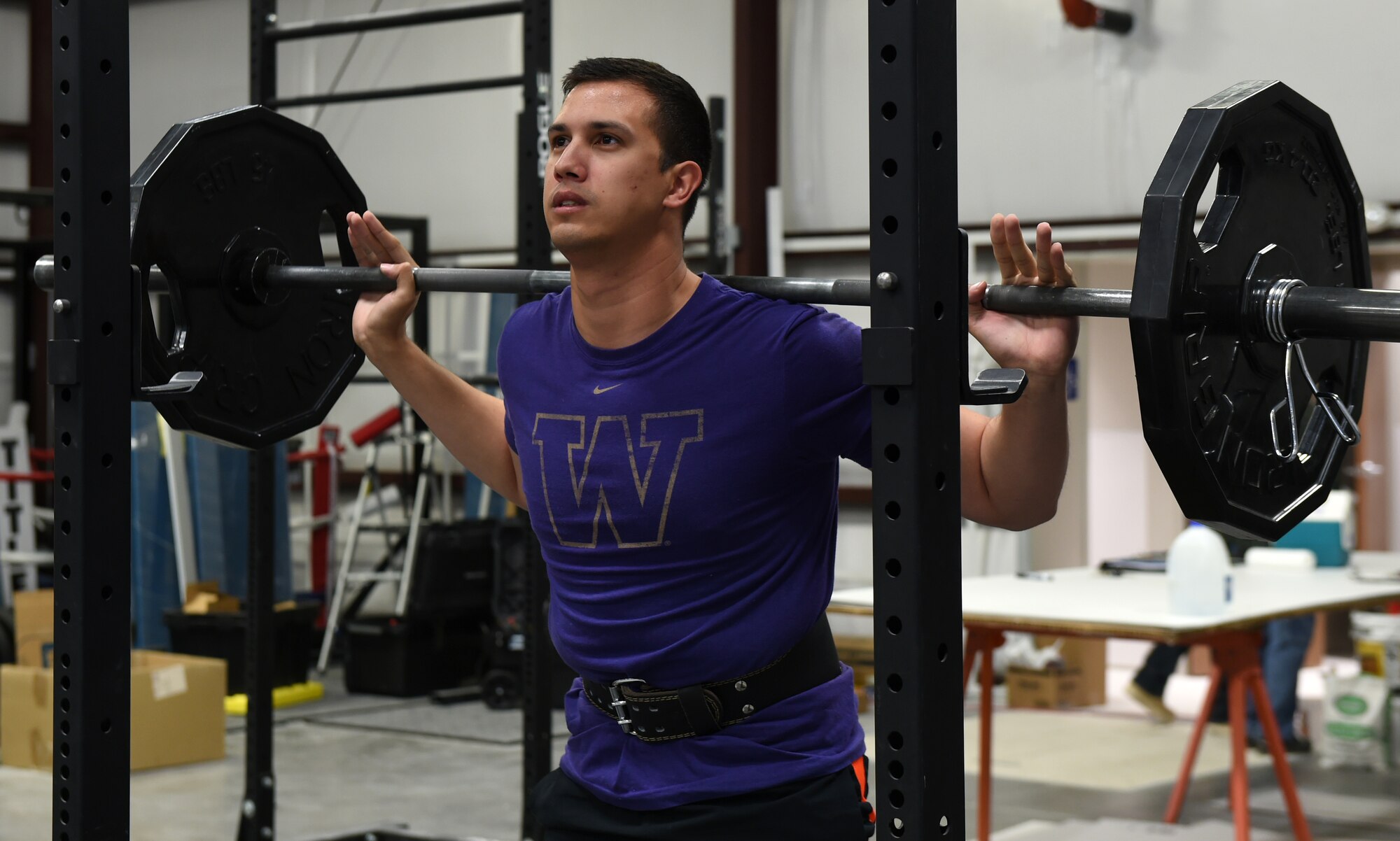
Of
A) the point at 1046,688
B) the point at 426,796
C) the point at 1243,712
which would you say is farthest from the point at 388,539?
the point at 1243,712

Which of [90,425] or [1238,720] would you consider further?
[1238,720]

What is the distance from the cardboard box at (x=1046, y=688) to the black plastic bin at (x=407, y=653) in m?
2.52

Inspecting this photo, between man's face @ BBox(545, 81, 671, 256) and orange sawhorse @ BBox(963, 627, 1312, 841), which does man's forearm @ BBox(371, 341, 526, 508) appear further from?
Result: orange sawhorse @ BBox(963, 627, 1312, 841)

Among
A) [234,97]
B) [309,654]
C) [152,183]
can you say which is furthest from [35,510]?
[152,183]

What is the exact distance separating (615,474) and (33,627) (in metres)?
5.26

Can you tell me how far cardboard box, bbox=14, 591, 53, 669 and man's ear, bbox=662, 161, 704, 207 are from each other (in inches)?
198

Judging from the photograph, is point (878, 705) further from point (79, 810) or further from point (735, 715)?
point (79, 810)

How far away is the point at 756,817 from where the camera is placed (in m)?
1.77

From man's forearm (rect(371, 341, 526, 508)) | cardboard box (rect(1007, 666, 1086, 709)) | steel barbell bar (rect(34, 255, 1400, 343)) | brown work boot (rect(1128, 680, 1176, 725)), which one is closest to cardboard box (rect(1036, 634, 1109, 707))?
cardboard box (rect(1007, 666, 1086, 709))

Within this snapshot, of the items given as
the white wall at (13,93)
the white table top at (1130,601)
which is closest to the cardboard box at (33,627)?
the white table top at (1130,601)

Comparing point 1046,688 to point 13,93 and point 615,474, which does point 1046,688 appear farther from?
point 13,93

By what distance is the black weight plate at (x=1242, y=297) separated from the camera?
142 centimetres

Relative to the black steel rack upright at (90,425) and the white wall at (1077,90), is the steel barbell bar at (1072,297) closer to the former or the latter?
the black steel rack upright at (90,425)

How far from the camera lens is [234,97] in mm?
9859
